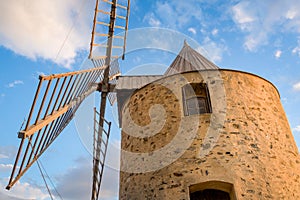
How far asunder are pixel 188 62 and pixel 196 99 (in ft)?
9.47

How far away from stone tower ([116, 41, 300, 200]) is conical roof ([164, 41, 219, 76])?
192 cm

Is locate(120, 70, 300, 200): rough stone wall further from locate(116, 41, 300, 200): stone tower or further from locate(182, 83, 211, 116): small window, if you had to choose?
locate(182, 83, 211, 116): small window

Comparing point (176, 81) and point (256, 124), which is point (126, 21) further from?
point (256, 124)

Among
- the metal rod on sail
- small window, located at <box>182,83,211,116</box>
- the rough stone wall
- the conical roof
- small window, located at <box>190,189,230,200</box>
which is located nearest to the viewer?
the rough stone wall

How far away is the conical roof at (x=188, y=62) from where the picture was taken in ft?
27.0

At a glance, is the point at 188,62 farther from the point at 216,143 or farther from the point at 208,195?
the point at 208,195

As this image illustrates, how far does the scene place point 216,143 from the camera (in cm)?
525

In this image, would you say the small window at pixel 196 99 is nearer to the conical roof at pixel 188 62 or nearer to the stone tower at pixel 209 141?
the stone tower at pixel 209 141

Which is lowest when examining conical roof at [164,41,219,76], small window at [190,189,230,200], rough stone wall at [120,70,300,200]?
small window at [190,189,230,200]

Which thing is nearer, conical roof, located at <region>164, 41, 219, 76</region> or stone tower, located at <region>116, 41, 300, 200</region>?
stone tower, located at <region>116, 41, 300, 200</region>

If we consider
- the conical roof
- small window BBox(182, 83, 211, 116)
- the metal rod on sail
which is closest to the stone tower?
small window BBox(182, 83, 211, 116)

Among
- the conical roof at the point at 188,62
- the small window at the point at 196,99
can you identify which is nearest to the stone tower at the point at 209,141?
the small window at the point at 196,99

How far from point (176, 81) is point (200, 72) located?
0.67 metres

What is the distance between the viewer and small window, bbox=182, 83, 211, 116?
594cm
